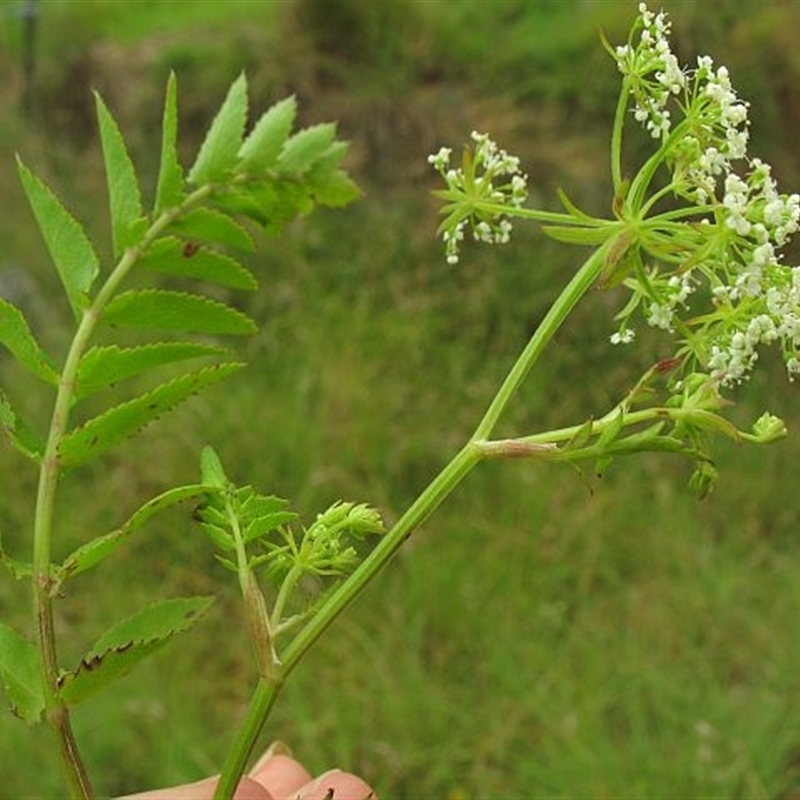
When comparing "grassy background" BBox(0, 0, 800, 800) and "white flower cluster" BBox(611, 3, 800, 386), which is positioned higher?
"white flower cluster" BBox(611, 3, 800, 386)

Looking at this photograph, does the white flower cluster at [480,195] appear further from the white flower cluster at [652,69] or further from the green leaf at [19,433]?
the green leaf at [19,433]

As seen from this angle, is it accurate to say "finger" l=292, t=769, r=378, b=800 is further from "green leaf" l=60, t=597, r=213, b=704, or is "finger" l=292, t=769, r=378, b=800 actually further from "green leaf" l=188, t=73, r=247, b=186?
"green leaf" l=188, t=73, r=247, b=186

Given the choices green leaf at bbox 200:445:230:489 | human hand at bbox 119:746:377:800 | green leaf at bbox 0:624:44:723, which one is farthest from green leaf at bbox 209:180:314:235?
human hand at bbox 119:746:377:800

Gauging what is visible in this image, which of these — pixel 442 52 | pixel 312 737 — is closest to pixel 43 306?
pixel 442 52

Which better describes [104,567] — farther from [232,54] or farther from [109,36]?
[109,36]

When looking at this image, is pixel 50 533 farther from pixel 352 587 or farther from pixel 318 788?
pixel 318 788

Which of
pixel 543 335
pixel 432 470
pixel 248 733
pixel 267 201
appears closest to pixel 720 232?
pixel 543 335

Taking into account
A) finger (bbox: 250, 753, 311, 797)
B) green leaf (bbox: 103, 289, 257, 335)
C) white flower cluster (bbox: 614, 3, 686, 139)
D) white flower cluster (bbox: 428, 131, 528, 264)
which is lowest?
finger (bbox: 250, 753, 311, 797)
